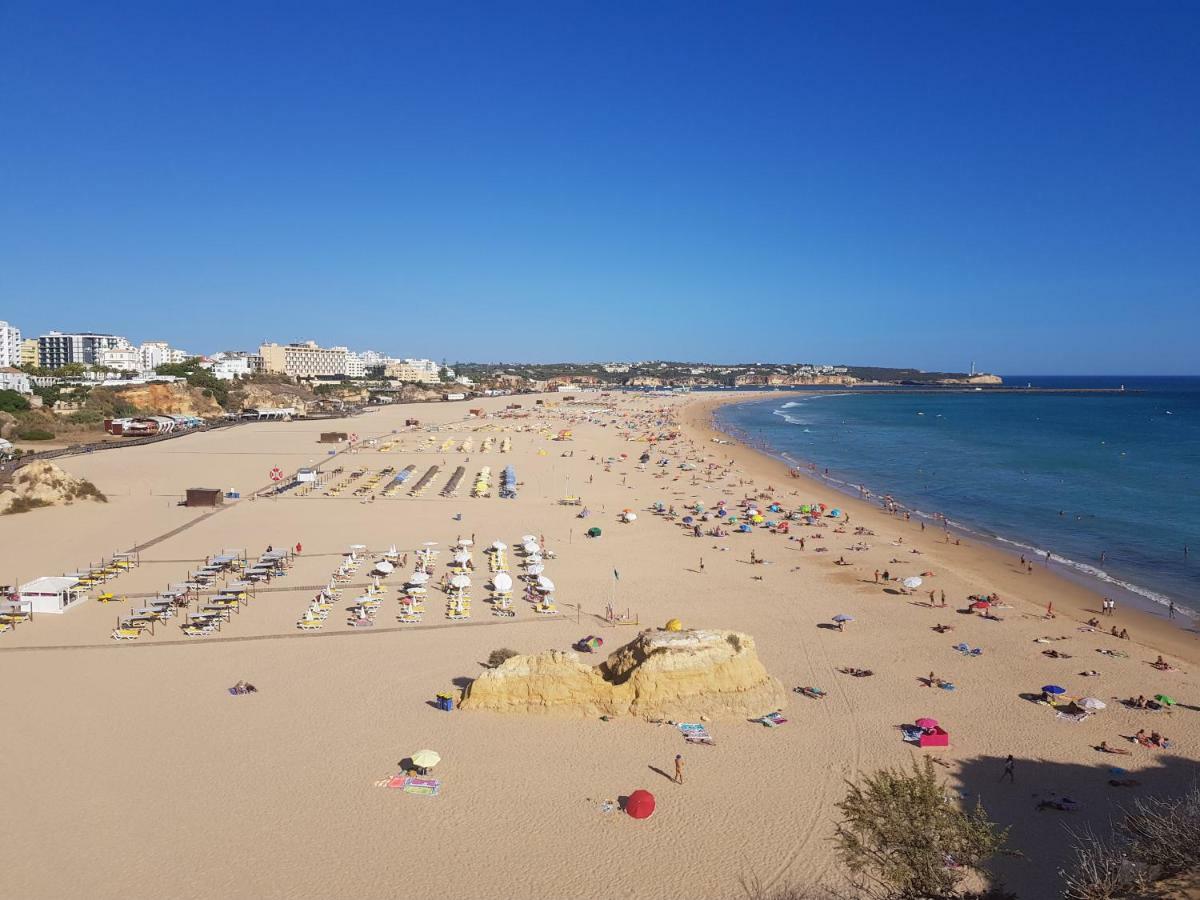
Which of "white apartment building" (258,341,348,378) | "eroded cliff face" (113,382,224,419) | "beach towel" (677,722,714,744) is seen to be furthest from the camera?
"white apartment building" (258,341,348,378)

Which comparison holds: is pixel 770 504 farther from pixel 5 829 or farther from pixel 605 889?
pixel 5 829

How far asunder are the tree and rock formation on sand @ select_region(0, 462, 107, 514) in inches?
1309

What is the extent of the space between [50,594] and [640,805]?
16098mm

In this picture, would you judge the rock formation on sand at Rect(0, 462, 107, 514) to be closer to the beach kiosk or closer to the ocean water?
the beach kiosk

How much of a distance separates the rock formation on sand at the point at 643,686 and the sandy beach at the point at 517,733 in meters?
0.43

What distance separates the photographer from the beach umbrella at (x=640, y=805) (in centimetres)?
1102

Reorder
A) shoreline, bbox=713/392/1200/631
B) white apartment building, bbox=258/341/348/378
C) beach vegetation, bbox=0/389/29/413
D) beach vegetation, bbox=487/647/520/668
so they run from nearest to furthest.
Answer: beach vegetation, bbox=487/647/520/668
shoreline, bbox=713/392/1200/631
beach vegetation, bbox=0/389/29/413
white apartment building, bbox=258/341/348/378

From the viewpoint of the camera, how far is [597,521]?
31203 mm

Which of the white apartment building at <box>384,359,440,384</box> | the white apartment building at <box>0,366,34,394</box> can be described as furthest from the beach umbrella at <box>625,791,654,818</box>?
the white apartment building at <box>384,359,440,384</box>

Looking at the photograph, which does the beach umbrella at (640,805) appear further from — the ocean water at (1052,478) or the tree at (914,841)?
the ocean water at (1052,478)

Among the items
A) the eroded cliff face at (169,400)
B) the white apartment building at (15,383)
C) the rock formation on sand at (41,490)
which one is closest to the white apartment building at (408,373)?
the eroded cliff face at (169,400)

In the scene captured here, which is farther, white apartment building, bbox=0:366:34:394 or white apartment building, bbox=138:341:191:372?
white apartment building, bbox=138:341:191:372

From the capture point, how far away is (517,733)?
13195mm

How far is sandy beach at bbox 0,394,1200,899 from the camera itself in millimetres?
10055
